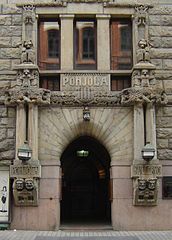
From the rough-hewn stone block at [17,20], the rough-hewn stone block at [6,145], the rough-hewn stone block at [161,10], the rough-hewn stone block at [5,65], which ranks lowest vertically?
the rough-hewn stone block at [6,145]

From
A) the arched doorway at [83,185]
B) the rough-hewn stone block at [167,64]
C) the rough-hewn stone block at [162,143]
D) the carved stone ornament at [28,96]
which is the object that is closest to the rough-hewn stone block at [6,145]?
the carved stone ornament at [28,96]

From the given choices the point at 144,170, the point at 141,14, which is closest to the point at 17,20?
the point at 141,14

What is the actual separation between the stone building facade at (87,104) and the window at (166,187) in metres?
0.05

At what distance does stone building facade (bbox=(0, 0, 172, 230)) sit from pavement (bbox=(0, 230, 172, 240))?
1.59ft

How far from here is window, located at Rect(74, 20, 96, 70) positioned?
57.5 ft

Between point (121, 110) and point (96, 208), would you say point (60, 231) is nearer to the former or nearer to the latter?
point (121, 110)

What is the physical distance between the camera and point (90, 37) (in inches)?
701

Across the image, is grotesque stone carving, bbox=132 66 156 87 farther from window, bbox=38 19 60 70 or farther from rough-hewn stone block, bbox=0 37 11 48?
rough-hewn stone block, bbox=0 37 11 48

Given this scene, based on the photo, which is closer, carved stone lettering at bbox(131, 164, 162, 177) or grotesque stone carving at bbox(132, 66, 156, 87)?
carved stone lettering at bbox(131, 164, 162, 177)

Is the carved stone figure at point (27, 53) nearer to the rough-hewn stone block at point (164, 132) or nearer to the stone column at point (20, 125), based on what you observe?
the stone column at point (20, 125)

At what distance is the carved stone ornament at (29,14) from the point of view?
17328 mm

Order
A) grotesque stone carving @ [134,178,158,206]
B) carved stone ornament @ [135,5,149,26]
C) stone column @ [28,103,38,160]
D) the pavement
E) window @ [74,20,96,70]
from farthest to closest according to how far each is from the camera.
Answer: window @ [74,20,96,70]
carved stone ornament @ [135,5,149,26]
stone column @ [28,103,38,160]
grotesque stone carving @ [134,178,158,206]
the pavement

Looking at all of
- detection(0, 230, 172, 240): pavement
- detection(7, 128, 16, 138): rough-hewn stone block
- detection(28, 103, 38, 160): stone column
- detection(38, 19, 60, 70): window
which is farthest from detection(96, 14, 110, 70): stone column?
detection(0, 230, 172, 240): pavement

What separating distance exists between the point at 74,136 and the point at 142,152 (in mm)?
2671
